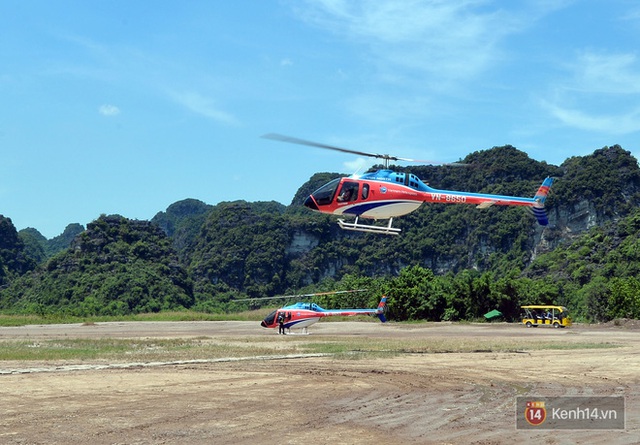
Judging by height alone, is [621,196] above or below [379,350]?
above

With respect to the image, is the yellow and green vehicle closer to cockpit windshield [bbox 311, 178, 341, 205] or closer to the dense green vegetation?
the dense green vegetation

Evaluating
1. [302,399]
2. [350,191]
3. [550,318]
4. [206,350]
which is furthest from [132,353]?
[550,318]

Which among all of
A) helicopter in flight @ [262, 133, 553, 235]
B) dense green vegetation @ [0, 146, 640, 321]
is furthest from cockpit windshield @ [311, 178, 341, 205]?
dense green vegetation @ [0, 146, 640, 321]

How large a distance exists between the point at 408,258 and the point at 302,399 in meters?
142

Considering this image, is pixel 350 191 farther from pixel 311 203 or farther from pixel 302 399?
pixel 302 399

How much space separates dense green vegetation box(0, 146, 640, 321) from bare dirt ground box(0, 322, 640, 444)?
44725 millimetres

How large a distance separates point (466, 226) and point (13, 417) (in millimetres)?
144127

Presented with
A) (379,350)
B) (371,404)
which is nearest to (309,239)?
(379,350)

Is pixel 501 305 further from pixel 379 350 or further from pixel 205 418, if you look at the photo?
pixel 205 418

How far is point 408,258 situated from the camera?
517 ft

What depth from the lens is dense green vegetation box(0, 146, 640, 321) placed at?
3091 inches

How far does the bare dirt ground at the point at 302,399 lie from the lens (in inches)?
488

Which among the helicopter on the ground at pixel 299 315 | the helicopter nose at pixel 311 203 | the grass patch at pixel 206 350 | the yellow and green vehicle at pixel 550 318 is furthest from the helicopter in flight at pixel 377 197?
the yellow and green vehicle at pixel 550 318

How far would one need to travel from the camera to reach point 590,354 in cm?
2947
